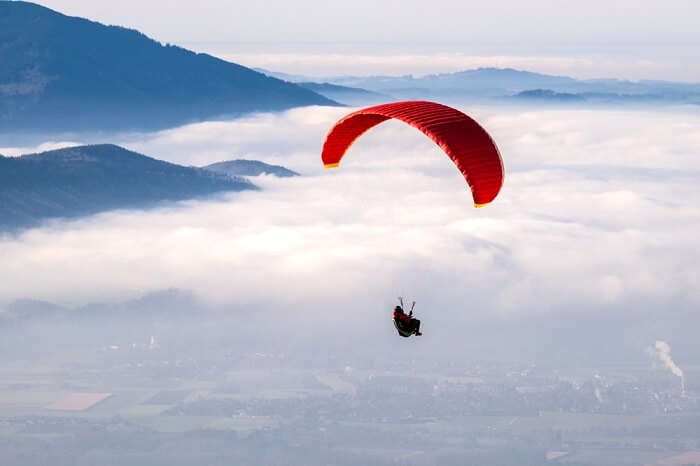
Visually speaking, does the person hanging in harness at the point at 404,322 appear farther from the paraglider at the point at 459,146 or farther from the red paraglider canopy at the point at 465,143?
the red paraglider canopy at the point at 465,143

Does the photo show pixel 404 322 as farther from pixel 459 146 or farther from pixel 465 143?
pixel 465 143

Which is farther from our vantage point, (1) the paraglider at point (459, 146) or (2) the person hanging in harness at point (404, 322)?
(2) the person hanging in harness at point (404, 322)

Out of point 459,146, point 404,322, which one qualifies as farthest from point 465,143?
point 404,322

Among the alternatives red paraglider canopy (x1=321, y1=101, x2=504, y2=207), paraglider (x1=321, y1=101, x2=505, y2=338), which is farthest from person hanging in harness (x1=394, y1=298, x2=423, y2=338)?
red paraglider canopy (x1=321, y1=101, x2=504, y2=207)

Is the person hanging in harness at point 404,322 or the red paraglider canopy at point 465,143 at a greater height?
the red paraglider canopy at point 465,143

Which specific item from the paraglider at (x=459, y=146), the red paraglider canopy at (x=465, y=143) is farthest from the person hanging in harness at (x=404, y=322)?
the red paraglider canopy at (x=465, y=143)

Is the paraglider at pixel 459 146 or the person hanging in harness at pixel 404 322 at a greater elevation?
the paraglider at pixel 459 146

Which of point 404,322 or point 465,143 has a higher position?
point 465,143

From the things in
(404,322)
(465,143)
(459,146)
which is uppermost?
(465,143)

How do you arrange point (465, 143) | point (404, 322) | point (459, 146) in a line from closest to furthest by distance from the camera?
point (459, 146) → point (465, 143) → point (404, 322)

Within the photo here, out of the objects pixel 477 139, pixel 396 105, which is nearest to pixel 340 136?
pixel 396 105

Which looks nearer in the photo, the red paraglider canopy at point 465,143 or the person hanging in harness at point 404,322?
the red paraglider canopy at point 465,143

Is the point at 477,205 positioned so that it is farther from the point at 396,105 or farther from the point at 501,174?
the point at 396,105
